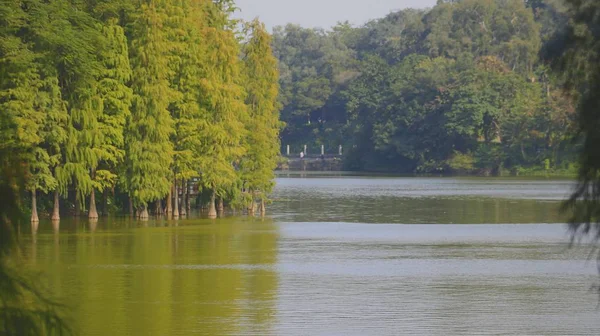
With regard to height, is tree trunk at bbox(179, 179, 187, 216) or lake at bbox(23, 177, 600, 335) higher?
tree trunk at bbox(179, 179, 187, 216)

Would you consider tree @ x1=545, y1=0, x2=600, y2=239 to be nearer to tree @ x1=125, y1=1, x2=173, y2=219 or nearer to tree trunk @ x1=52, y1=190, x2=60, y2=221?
tree @ x1=125, y1=1, x2=173, y2=219

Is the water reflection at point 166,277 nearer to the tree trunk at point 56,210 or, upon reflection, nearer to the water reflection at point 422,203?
the tree trunk at point 56,210

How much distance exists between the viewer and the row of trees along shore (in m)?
44.9

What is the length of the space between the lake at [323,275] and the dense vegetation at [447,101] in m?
54.7

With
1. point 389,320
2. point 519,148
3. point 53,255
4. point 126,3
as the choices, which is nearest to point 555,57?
point 389,320

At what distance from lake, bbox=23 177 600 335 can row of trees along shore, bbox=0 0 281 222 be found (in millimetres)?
2149

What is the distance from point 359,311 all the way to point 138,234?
19377 mm

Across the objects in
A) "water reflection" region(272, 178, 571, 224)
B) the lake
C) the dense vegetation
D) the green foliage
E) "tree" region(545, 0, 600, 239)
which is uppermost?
the dense vegetation

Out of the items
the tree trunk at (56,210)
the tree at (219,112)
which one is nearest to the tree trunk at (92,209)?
the tree trunk at (56,210)

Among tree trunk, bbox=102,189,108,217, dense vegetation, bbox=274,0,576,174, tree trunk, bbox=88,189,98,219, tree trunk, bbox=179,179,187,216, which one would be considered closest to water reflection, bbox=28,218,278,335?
tree trunk, bbox=88,189,98,219

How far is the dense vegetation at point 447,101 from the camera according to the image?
115000 mm

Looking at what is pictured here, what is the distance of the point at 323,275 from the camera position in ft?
101

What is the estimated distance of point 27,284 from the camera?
33.8 feet

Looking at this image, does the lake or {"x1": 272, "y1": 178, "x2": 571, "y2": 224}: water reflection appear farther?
{"x1": 272, "y1": 178, "x2": 571, "y2": 224}: water reflection
